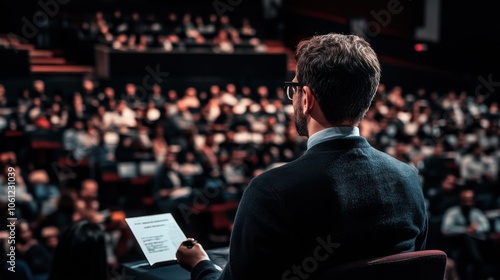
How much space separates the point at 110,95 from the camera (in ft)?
40.4

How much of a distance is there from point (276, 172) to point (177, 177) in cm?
703

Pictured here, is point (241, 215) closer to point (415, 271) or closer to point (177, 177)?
point (415, 271)

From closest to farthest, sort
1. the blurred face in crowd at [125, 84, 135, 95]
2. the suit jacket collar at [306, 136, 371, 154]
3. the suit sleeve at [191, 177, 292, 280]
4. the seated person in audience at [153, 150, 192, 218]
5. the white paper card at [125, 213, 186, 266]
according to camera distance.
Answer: the suit sleeve at [191, 177, 292, 280] → the suit jacket collar at [306, 136, 371, 154] → the white paper card at [125, 213, 186, 266] → the seated person in audience at [153, 150, 192, 218] → the blurred face in crowd at [125, 84, 135, 95]

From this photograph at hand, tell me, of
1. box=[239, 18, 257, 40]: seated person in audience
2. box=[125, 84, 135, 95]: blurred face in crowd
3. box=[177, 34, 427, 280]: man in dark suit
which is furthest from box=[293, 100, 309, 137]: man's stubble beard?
box=[239, 18, 257, 40]: seated person in audience

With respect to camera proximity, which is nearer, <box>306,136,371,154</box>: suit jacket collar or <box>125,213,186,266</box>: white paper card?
<box>306,136,371,154</box>: suit jacket collar

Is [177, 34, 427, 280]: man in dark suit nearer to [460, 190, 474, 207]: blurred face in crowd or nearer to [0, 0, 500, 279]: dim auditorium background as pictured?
[0, 0, 500, 279]: dim auditorium background

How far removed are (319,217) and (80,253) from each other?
1.08 meters

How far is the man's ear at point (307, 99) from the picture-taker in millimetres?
1349

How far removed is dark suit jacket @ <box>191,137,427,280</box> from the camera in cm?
126

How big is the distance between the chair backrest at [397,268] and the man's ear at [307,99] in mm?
324

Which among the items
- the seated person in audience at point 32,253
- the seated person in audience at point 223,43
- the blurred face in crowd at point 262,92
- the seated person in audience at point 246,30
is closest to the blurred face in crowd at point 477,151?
the blurred face in crowd at point 262,92

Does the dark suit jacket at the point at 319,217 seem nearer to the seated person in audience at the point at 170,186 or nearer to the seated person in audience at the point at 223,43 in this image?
the seated person in audience at the point at 170,186

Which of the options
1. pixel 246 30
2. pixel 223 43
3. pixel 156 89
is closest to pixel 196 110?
pixel 156 89

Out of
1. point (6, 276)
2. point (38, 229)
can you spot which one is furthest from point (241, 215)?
point (38, 229)
